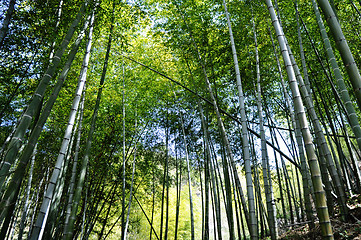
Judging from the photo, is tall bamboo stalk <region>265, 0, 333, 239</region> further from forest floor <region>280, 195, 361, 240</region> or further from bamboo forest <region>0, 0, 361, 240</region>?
forest floor <region>280, 195, 361, 240</region>

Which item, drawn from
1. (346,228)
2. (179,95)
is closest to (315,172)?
(346,228)

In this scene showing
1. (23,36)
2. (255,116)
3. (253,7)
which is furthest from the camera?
(255,116)

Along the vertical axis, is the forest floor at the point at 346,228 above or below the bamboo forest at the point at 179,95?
below

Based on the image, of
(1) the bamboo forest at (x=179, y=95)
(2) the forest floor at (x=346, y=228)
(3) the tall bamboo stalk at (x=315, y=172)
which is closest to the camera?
(3) the tall bamboo stalk at (x=315, y=172)

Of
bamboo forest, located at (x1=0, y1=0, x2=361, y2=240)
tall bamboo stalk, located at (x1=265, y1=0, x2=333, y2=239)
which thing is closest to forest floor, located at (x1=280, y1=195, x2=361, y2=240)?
bamboo forest, located at (x1=0, y1=0, x2=361, y2=240)

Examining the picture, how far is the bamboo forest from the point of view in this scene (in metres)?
2.18

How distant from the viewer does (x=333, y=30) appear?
5.35ft

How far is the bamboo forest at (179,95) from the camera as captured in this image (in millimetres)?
2182

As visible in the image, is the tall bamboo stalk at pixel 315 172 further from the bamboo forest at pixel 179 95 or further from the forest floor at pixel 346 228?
the forest floor at pixel 346 228

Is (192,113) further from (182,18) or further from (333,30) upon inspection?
(333,30)

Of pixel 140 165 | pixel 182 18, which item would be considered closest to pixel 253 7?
pixel 182 18

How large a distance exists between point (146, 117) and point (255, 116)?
3.50 m

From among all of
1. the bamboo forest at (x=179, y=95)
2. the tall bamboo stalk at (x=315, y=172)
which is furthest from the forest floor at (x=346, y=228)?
the tall bamboo stalk at (x=315, y=172)

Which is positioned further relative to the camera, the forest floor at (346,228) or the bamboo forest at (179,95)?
the forest floor at (346,228)
